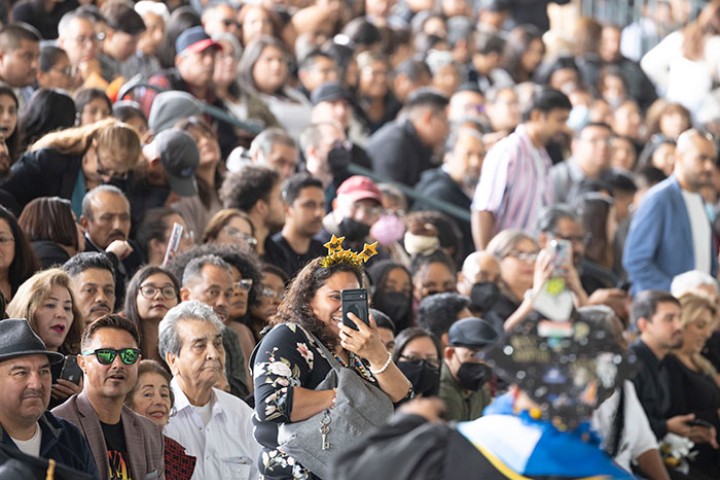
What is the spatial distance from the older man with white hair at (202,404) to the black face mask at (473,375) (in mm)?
1678

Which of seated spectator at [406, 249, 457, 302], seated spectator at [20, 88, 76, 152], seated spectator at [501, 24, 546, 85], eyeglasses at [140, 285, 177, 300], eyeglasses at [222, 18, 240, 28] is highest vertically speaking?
seated spectator at [20, 88, 76, 152]

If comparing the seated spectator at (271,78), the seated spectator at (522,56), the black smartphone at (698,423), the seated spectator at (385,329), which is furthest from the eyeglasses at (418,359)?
the seated spectator at (522,56)

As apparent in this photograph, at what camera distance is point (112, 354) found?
6887 millimetres

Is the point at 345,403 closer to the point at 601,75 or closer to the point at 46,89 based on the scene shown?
the point at 46,89

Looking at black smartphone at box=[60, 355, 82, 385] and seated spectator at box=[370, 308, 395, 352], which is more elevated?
black smartphone at box=[60, 355, 82, 385]

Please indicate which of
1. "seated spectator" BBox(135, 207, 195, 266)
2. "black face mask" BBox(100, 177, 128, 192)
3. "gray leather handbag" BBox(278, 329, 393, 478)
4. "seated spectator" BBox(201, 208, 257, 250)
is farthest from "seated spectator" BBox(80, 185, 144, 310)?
"gray leather handbag" BBox(278, 329, 393, 478)

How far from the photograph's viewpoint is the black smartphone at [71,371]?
7.25m

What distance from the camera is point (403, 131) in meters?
12.9

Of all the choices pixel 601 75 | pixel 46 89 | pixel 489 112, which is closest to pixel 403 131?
pixel 489 112

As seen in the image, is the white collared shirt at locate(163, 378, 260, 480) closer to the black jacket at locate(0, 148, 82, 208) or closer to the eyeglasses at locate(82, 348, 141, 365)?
the eyeglasses at locate(82, 348, 141, 365)

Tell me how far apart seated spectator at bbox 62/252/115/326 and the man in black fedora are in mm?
1483

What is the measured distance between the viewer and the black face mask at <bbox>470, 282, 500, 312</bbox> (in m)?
10.1

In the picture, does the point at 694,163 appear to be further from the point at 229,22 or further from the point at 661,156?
the point at 229,22

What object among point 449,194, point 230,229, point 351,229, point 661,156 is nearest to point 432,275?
point 351,229
